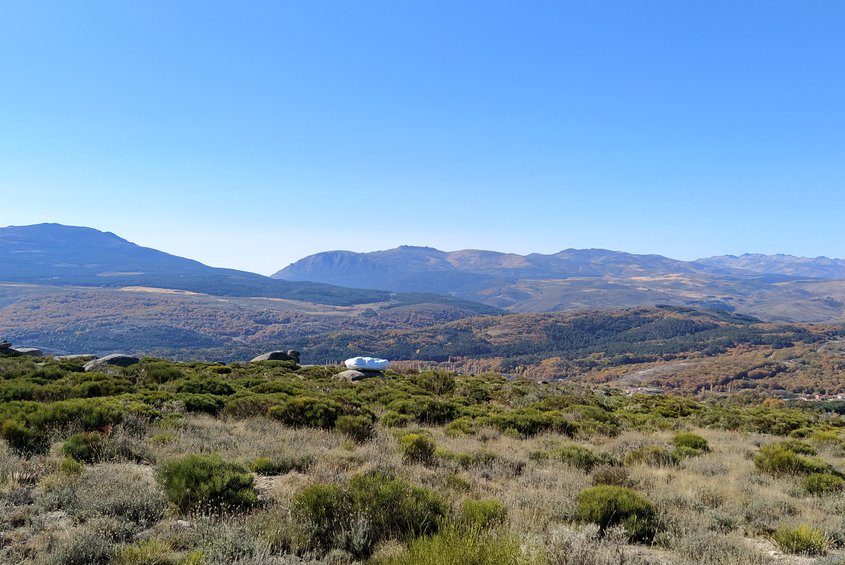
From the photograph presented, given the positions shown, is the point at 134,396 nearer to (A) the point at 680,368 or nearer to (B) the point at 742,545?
(B) the point at 742,545

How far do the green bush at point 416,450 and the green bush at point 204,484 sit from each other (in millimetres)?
3188

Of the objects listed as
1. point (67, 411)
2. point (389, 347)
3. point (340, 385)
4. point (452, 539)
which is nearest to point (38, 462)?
point (67, 411)

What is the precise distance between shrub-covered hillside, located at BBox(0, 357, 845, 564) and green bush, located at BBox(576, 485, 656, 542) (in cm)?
2

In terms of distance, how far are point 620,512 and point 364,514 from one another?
340 cm

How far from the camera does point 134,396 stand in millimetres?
13617

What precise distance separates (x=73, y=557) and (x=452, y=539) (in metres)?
3.48

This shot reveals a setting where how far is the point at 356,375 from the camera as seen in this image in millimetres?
27531

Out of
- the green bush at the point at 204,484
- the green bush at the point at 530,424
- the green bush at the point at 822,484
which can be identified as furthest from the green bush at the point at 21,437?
the green bush at the point at 822,484

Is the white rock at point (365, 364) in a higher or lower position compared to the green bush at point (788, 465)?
lower

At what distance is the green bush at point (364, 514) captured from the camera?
16.6ft

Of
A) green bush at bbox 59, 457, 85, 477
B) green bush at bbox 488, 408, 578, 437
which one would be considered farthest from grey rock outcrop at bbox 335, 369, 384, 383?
green bush at bbox 59, 457, 85, 477

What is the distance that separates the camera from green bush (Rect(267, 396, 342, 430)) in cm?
1194

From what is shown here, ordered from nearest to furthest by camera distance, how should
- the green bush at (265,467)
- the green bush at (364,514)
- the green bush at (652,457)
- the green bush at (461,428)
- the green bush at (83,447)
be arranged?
the green bush at (364,514) < the green bush at (83,447) < the green bush at (265,467) < the green bush at (652,457) < the green bush at (461,428)

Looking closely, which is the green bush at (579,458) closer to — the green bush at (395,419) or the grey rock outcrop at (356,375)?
the green bush at (395,419)
